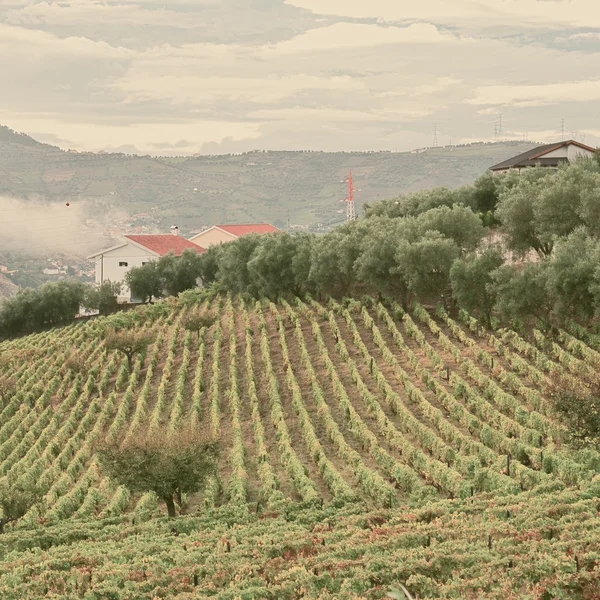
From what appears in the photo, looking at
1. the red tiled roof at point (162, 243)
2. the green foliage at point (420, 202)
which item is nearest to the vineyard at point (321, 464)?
the green foliage at point (420, 202)

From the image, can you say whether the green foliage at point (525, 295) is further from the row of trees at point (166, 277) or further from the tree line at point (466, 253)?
the row of trees at point (166, 277)

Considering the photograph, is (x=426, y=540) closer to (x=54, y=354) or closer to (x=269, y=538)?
(x=269, y=538)

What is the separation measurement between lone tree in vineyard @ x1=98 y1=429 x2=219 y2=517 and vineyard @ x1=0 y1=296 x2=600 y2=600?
4.18 ft

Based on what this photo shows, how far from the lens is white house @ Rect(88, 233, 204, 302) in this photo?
102m

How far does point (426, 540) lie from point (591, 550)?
3.82m

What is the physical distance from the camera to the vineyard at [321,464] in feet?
67.8

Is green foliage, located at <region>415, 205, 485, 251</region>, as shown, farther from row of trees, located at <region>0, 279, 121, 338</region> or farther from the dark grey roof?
row of trees, located at <region>0, 279, 121, 338</region>

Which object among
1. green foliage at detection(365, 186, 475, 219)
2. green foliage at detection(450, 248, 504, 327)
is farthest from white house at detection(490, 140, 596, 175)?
green foliage at detection(450, 248, 504, 327)

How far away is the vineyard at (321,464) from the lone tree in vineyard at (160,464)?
4.18 feet

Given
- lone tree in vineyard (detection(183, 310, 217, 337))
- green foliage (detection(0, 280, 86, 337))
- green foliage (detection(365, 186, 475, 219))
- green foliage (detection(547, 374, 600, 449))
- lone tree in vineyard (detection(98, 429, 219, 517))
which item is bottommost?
green foliage (detection(0, 280, 86, 337))

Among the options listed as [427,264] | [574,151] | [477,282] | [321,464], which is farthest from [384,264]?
[321,464]

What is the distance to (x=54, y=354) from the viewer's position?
219ft

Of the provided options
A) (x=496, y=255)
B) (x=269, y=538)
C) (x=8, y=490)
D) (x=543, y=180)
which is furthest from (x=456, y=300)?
(x=269, y=538)

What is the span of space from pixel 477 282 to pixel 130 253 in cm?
5994
